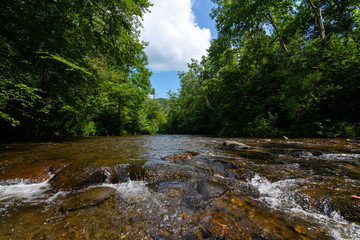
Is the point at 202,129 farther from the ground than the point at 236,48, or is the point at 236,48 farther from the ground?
the point at 236,48

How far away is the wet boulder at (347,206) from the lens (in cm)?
189

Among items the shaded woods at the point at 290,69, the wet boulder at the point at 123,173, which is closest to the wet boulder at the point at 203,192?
the wet boulder at the point at 123,173

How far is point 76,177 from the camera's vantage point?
302 cm

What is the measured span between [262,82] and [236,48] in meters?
4.86

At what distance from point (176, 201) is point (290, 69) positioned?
14844 mm

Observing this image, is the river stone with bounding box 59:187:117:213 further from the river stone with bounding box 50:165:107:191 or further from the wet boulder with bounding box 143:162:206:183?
the wet boulder with bounding box 143:162:206:183

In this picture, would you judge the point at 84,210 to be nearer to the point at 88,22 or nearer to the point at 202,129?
the point at 88,22

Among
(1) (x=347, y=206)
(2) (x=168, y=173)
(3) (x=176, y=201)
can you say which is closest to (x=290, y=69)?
(1) (x=347, y=206)

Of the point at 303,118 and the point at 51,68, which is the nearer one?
the point at 51,68

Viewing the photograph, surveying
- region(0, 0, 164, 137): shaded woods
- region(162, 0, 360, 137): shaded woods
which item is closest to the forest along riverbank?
region(0, 0, 164, 137): shaded woods

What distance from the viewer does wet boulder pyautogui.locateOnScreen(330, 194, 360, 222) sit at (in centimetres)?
189

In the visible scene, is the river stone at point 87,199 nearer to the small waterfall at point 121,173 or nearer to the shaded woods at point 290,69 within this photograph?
the small waterfall at point 121,173

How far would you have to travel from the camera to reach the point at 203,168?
384 cm

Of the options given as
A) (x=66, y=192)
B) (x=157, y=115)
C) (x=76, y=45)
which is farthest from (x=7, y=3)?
(x=157, y=115)
